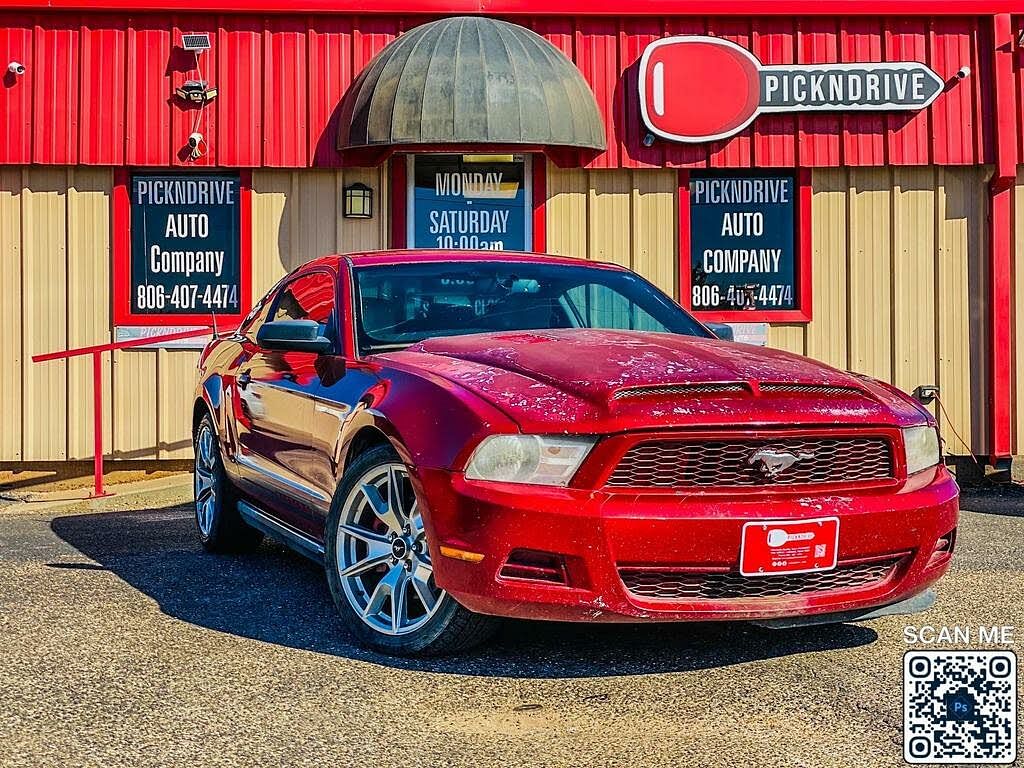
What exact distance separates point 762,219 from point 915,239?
1.34m

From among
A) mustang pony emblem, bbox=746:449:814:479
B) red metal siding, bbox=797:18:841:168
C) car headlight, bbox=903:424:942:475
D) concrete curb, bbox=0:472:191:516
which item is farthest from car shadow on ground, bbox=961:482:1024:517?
concrete curb, bbox=0:472:191:516

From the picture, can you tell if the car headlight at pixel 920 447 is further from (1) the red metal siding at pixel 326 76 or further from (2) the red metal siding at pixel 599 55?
(1) the red metal siding at pixel 326 76

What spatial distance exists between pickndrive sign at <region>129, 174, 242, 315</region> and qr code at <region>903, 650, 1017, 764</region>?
805 centimetres

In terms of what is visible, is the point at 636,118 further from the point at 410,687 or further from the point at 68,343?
the point at 410,687

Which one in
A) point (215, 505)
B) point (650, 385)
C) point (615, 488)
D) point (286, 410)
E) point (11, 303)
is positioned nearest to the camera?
point (615, 488)

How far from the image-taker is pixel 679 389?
413cm

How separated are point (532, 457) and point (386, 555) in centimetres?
77

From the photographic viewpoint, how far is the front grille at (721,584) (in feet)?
13.1

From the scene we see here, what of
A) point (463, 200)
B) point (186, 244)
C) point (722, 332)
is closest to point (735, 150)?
point (463, 200)

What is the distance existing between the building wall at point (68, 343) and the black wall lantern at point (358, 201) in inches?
71.9

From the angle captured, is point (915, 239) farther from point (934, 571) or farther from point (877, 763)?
point (877, 763)

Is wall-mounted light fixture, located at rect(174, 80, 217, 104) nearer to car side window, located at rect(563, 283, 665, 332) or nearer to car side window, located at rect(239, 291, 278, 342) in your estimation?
car side window, located at rect(239, 291, 278, 342)

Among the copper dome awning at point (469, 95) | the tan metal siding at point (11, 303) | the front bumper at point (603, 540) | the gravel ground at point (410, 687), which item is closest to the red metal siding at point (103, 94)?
the tan metal siding at point (11, 303)

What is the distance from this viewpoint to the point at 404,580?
4398mm
